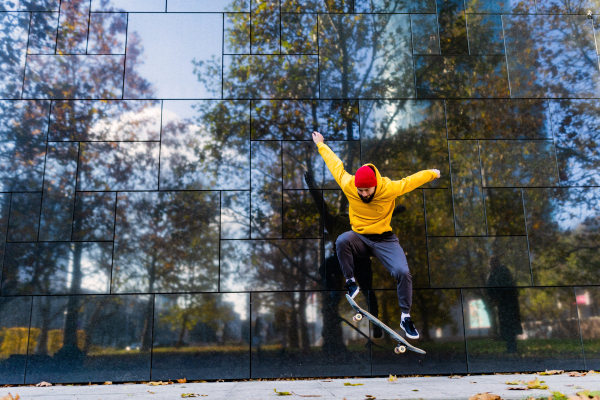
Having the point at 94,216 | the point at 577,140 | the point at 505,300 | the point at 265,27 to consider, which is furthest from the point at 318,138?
the point at 577,140

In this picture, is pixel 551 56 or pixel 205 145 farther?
pixel 551 56

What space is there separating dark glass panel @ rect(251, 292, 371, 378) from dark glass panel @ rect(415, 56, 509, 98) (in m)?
3.47

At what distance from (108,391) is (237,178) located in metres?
3.14

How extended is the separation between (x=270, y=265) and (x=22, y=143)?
400 centimetres

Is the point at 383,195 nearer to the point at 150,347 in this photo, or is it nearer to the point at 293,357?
the point at 293,357

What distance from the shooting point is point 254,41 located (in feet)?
21.6

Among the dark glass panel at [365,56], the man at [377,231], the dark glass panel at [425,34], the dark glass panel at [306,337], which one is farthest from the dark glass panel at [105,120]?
the dark glass panel at [425,34]

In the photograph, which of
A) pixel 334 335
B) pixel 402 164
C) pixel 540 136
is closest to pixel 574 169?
pixel 540 136

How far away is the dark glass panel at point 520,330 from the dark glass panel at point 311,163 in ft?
8.18

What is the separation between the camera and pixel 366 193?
521 cm

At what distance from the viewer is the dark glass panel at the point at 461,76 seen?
6613 millimetres

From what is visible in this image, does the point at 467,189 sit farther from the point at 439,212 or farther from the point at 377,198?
the point at 377,198

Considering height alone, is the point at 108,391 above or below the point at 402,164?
below

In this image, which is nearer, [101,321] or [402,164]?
[101,321]
